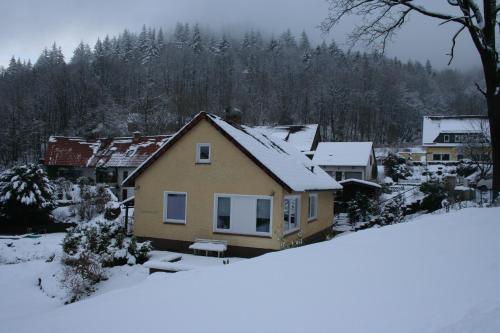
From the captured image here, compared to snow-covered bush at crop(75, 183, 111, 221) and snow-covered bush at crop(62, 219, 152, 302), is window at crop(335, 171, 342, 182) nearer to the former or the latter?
snow-covered bush at crop(75, 183, 111, 221)

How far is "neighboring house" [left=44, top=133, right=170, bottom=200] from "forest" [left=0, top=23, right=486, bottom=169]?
1207 cm

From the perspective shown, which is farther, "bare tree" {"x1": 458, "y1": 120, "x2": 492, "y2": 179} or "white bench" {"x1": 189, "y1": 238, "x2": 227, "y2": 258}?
Answer: "bare tree" {"x1": 458, "y1": 120, "x2": 492, "y2": 179}

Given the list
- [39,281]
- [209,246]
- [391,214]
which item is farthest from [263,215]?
[391,214]

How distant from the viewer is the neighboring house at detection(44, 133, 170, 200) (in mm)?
38875

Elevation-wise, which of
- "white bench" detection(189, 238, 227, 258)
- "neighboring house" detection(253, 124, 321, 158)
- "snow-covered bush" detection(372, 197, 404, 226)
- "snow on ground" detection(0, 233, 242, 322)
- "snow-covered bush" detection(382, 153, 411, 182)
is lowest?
"snow on ground" detection(0, 233, 242, 322)

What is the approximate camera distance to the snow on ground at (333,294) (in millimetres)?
3750

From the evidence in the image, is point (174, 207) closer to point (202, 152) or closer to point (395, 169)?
point (202, 152)

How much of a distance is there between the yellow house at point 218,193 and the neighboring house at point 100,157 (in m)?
22.3

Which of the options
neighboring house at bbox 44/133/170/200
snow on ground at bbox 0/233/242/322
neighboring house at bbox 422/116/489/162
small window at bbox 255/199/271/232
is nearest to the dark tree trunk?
small window at bbox 255/199/271/232

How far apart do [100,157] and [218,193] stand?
28481 mm

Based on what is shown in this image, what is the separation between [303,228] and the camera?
17.8 metres

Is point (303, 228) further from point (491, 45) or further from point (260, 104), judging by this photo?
point (260, 104)

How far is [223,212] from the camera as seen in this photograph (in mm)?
15875

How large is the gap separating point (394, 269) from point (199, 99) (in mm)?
79529
